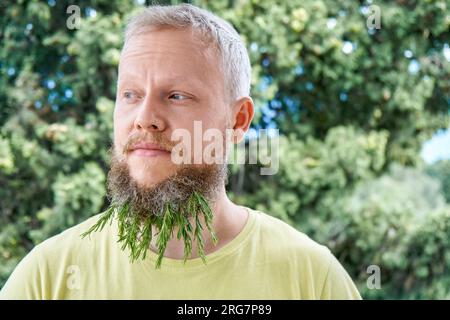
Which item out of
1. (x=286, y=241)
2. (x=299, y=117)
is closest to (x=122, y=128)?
(x=286, y=241)

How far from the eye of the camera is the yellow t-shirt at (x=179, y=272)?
935 millimetres

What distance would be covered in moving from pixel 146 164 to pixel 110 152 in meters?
0.15

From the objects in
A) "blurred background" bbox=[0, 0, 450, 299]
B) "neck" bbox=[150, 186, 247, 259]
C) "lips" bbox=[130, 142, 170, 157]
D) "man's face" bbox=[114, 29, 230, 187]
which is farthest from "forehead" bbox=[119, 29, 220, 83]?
"blurred background" bbox=[0, 0, 450, 299]

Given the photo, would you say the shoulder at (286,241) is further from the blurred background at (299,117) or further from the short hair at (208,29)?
the blurred background at (299,117)

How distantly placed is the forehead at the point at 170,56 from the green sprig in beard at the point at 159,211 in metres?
0.15

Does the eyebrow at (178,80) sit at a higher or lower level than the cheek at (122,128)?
higher

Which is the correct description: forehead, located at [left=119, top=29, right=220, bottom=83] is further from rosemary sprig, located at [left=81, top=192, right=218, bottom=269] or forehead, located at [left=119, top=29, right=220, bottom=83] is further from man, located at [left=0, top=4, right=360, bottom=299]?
rosemary sprig, located at [left=81, top=192, right=218, bottom=269]

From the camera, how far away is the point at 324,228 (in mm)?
2975

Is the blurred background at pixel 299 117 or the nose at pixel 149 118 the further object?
the blurred background at pixel 299 117

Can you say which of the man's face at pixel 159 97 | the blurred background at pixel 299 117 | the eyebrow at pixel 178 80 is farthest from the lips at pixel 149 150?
the blurred background at pixel 299 117

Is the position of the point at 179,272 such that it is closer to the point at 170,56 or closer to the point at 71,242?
the point at 71,242

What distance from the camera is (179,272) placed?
3.07ft
